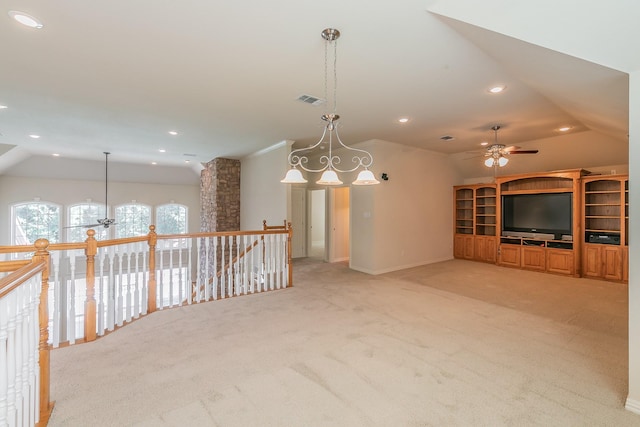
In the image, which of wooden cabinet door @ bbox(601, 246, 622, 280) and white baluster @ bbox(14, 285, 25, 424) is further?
wooden cabinet door @ bbox(601, 246, 622, 280)

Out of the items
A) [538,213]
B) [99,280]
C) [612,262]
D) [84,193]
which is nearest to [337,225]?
[538,213]

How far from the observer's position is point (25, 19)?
2.16 meters

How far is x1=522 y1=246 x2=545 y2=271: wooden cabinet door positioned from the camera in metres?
6.23

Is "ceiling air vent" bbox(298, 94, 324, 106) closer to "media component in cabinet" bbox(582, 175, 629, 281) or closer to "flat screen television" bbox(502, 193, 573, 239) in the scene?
"flat screen television" bbox(502, 193, 573, 239)

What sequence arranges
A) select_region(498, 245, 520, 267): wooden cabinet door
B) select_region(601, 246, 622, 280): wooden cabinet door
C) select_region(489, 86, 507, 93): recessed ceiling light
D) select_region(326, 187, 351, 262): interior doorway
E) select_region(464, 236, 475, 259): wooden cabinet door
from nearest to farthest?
select_region(489, 86, 507, 93): recessed ceiling light
select_region(601, 246, 622, 280): wooden cabinet door
select_region(498, 245, 520, 267): wooden cabinet door
select_region(326, 187, 351, 262): interior doorway
select_region(464, 236, 475, 259): wooden cabinet door

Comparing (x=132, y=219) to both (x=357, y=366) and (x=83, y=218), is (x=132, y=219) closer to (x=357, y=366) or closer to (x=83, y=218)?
(x=83, y=218)

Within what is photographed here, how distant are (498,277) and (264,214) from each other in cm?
529

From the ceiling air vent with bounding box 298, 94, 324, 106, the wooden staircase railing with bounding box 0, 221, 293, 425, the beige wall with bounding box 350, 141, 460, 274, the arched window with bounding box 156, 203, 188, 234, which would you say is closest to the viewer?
the wooden staircase railing with bounding box 0, 221, 293, 425

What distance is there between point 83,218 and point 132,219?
4.15 ft

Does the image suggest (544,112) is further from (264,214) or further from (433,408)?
(264,214)

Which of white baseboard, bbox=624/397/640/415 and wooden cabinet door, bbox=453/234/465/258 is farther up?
wooden cabinet door, bbox=453/234/465/258

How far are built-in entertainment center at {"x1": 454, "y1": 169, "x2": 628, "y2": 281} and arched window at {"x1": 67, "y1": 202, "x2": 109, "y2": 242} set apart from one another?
35.5 feet

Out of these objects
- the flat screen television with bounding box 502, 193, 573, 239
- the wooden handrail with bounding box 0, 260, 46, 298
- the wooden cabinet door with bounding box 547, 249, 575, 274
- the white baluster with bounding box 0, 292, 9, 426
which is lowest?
the wooden cabinet door with bounding box 547, 249, 575, 274

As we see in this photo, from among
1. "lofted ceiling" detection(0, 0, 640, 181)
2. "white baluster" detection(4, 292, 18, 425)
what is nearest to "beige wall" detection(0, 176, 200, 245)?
"lofted ceiling" detection(0, 0, 640, 181)
